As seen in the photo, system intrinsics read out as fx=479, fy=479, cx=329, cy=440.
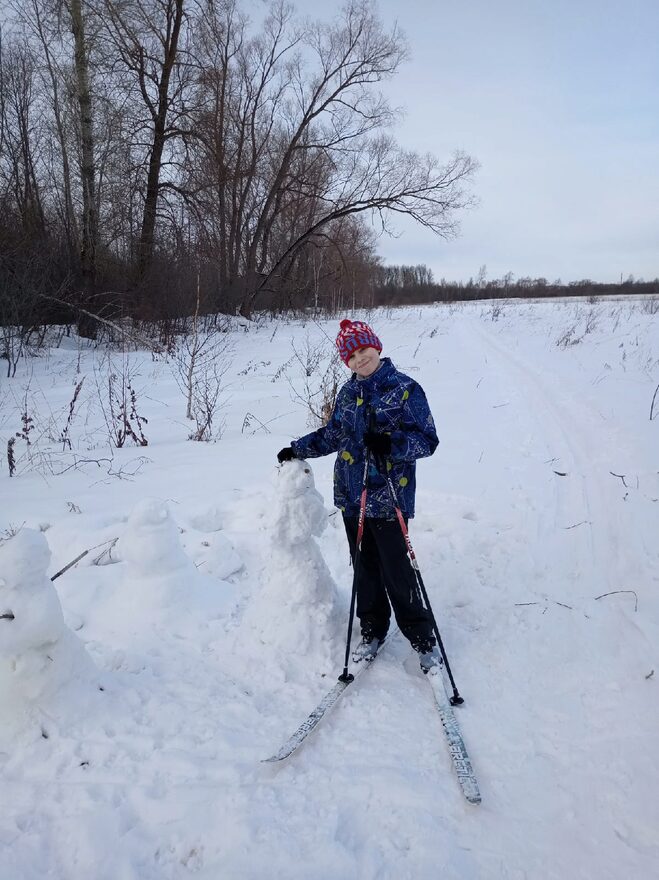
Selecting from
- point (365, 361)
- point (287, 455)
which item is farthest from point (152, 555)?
point (365, 361)

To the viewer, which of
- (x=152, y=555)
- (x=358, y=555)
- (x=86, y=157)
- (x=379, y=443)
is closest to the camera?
(x=379, y=443)

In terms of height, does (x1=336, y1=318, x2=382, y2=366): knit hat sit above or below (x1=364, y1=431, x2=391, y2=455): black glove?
above

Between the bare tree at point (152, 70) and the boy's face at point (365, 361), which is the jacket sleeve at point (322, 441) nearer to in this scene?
the boy's face at point (365, 361)

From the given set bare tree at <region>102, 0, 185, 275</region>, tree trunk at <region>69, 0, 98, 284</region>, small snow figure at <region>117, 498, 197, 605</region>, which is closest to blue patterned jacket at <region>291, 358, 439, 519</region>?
small snow figure at <region>117, 498, 197, 605</region>

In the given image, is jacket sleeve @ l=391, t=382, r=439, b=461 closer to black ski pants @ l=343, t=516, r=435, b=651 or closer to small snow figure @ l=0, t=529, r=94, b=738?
black ski pants @ l=343, t=516, r=435, b=651

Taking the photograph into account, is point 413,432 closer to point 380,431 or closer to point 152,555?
point 380,431

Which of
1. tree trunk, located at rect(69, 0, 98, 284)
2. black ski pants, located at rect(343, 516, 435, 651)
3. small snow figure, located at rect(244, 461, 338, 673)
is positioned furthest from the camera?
tree trunk, located at rect(69, 0, 98, 284)

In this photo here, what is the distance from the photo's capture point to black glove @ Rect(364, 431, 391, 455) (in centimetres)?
257

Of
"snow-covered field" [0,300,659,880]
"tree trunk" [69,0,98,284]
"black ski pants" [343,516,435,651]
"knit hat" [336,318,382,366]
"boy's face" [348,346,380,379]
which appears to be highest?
"tree trunk" [69,0,98,284]

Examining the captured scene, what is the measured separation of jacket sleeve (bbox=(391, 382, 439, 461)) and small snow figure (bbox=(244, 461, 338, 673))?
643 mm

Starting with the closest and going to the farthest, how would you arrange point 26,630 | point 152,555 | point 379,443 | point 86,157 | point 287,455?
point 26,630 < point 379,443 < point 287,455 < point 152,555 < point 86,157

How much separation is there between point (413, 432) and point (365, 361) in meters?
0.48

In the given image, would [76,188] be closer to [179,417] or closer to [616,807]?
[179,417]

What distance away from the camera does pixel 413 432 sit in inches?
102
